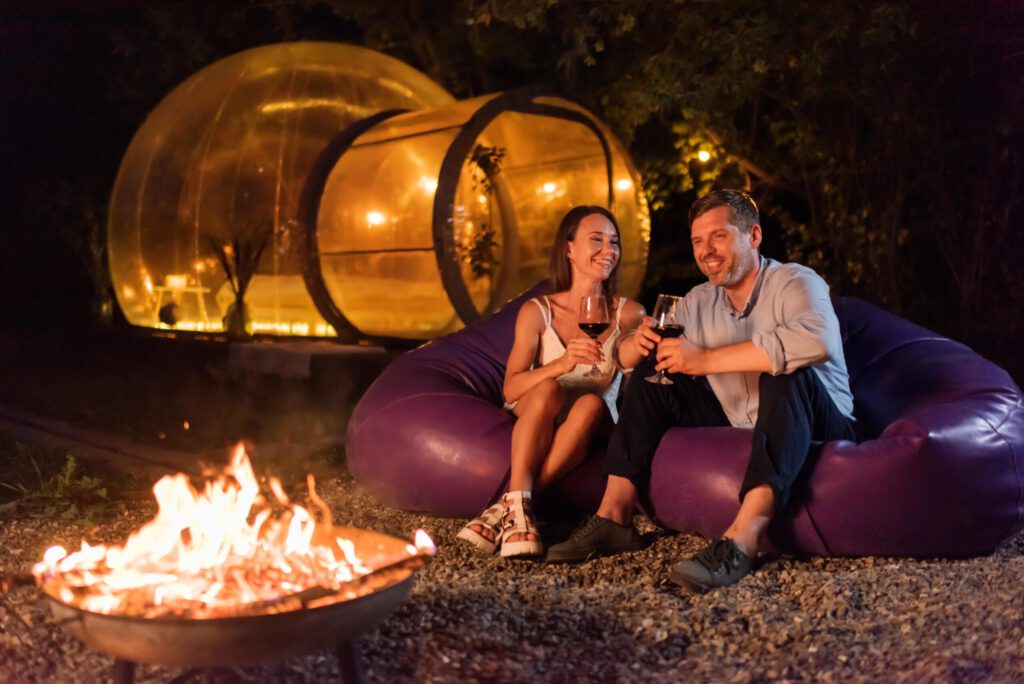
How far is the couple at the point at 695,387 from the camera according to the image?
386cm

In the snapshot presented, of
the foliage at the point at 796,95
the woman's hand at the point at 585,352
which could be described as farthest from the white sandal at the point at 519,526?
the foliage at the point at 796,95

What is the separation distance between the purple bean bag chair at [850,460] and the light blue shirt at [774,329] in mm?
241

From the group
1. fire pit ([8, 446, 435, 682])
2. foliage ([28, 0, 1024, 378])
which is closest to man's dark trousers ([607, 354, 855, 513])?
fire pit ([8, 446, 435, 682])

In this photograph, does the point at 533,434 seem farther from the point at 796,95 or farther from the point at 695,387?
the point at 796,95

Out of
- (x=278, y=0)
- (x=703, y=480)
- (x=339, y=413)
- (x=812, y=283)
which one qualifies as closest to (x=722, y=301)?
(x=812, y=283)

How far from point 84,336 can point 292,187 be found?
10.2ft

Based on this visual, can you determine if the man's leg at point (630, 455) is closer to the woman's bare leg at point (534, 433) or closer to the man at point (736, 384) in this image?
the man at point (736, 384)

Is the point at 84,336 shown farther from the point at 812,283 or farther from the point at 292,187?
the point at 812,283

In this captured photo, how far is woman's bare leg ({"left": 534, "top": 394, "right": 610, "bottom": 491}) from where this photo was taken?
4.41 metres

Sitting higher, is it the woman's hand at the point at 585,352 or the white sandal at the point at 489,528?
the woman's hand at the point at 585,352

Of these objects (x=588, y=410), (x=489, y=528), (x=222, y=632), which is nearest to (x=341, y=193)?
(x=588, y=410)

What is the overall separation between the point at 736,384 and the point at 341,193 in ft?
15.8

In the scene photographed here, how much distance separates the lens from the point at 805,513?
398 cm

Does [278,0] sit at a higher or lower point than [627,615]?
higher
